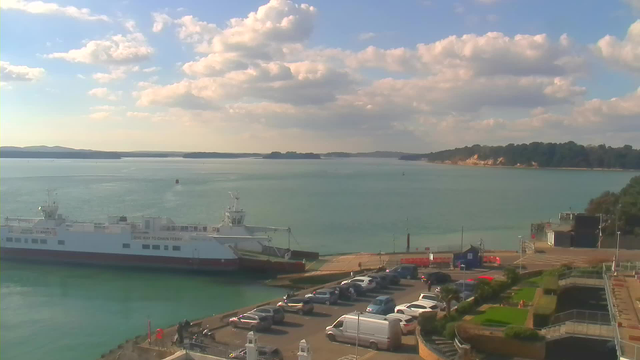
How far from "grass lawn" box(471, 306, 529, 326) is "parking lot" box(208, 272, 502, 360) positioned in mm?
2027

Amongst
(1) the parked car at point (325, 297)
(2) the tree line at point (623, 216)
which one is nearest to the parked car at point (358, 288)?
(1) the parked car at point (325, 297)

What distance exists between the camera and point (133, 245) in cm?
3734

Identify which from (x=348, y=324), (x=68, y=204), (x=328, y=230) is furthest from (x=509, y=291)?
(x=68, y=204)

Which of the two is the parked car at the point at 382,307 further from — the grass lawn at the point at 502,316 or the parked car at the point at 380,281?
the parked car at the point at 380,281

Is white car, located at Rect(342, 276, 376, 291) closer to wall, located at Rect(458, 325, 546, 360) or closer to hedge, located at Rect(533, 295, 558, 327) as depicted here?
hedge, located at Rect(533, 295, 558, 327)

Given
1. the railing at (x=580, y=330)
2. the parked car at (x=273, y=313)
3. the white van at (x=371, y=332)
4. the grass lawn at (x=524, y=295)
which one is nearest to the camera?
the railing at (x=580, y=330)

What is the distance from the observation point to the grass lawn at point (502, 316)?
15148mm

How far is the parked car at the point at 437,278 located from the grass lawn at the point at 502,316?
5783 mm

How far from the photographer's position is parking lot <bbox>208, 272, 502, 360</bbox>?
14.0 meters

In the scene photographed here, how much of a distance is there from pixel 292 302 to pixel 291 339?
3.13m

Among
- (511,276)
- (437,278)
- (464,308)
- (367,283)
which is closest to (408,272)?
(437,278)

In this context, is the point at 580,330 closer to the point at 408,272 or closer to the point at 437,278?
the point at 437,278

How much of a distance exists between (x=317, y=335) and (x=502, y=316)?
532 centimetres

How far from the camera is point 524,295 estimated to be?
19.0m
